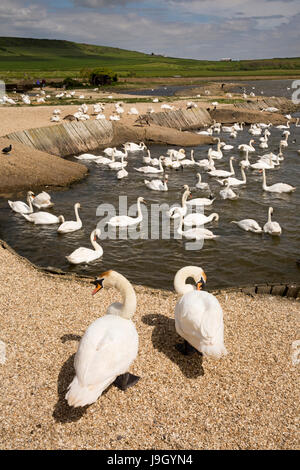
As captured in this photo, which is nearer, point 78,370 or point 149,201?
point 78,370

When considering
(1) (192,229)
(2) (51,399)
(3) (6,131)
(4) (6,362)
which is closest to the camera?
(2) (51,399)

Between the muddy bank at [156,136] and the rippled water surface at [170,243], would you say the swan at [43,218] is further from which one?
the muddy bank at [156,136]

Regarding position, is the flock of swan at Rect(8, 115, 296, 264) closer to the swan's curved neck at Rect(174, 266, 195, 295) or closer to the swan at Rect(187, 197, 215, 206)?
the swan at Rect(187, 197, 215, 206)

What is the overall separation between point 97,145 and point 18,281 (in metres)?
20.7

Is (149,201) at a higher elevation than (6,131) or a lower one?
lower

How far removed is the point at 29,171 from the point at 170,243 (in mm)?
9198

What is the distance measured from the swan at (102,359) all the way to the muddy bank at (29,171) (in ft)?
46.0

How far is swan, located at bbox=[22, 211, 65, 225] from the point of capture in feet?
49.4

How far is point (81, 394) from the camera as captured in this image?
543 centimetres

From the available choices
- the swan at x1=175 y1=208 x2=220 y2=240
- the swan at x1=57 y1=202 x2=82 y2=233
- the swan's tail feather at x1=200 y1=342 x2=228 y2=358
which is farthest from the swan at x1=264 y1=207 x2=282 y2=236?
the swan's tail feather at x1=200 y1=342 x2=228 y2=358

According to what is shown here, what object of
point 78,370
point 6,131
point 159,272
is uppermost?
point 6,131

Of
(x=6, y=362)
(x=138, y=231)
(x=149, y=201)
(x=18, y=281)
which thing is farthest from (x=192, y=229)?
(x=6, y=362)

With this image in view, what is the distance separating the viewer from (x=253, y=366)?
23.3 ft

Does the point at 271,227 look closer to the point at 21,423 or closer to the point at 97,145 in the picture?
the point at 21,423
